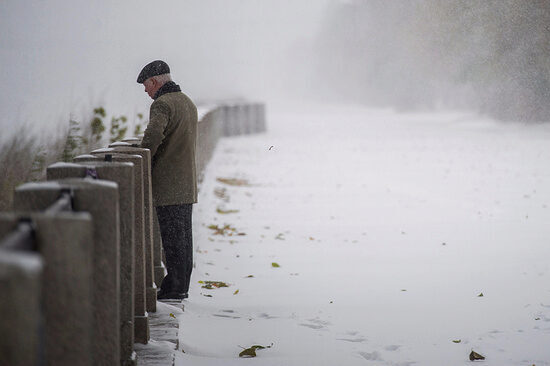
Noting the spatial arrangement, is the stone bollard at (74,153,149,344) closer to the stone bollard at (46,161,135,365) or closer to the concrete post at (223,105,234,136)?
the stone bollard at (46,161,135,365)

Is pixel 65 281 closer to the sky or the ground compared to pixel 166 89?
closer to the ground

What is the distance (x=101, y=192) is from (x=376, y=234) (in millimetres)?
7098

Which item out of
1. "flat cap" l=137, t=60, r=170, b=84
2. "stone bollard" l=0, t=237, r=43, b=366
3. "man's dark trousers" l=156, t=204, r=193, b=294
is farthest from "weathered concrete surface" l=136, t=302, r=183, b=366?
"stone bollard" l=0, t=237, r=43, b=366

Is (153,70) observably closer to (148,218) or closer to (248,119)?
(148,218)

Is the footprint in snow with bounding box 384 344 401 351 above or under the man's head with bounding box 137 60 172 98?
under

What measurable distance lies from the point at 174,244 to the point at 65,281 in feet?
12.2

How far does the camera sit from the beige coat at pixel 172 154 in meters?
6.01

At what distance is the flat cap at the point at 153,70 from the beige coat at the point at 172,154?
0.15 m

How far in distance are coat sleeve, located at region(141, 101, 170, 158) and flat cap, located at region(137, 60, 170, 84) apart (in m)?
0.24

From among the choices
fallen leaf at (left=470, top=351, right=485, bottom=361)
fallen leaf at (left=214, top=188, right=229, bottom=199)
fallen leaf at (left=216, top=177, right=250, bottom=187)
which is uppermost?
fallen leaf at (left=216, top=177, right=250, bottom=187)

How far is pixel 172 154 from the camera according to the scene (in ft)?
19.9

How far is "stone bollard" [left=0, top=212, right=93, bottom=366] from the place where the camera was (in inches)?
93.4

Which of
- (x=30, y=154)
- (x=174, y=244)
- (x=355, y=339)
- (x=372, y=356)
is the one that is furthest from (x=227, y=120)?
(x=372, y=356)

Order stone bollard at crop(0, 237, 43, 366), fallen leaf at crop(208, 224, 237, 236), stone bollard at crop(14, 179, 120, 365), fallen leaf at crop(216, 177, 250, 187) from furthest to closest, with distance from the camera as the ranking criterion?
fallen leaf at crop(216, 177, 250, 187) < fallen leaf at crop(208, 224, 237, 236) < stone bollard at crop(14, 179, 120, 365) < stone bollard at crop(0, 237, 43, 366)
